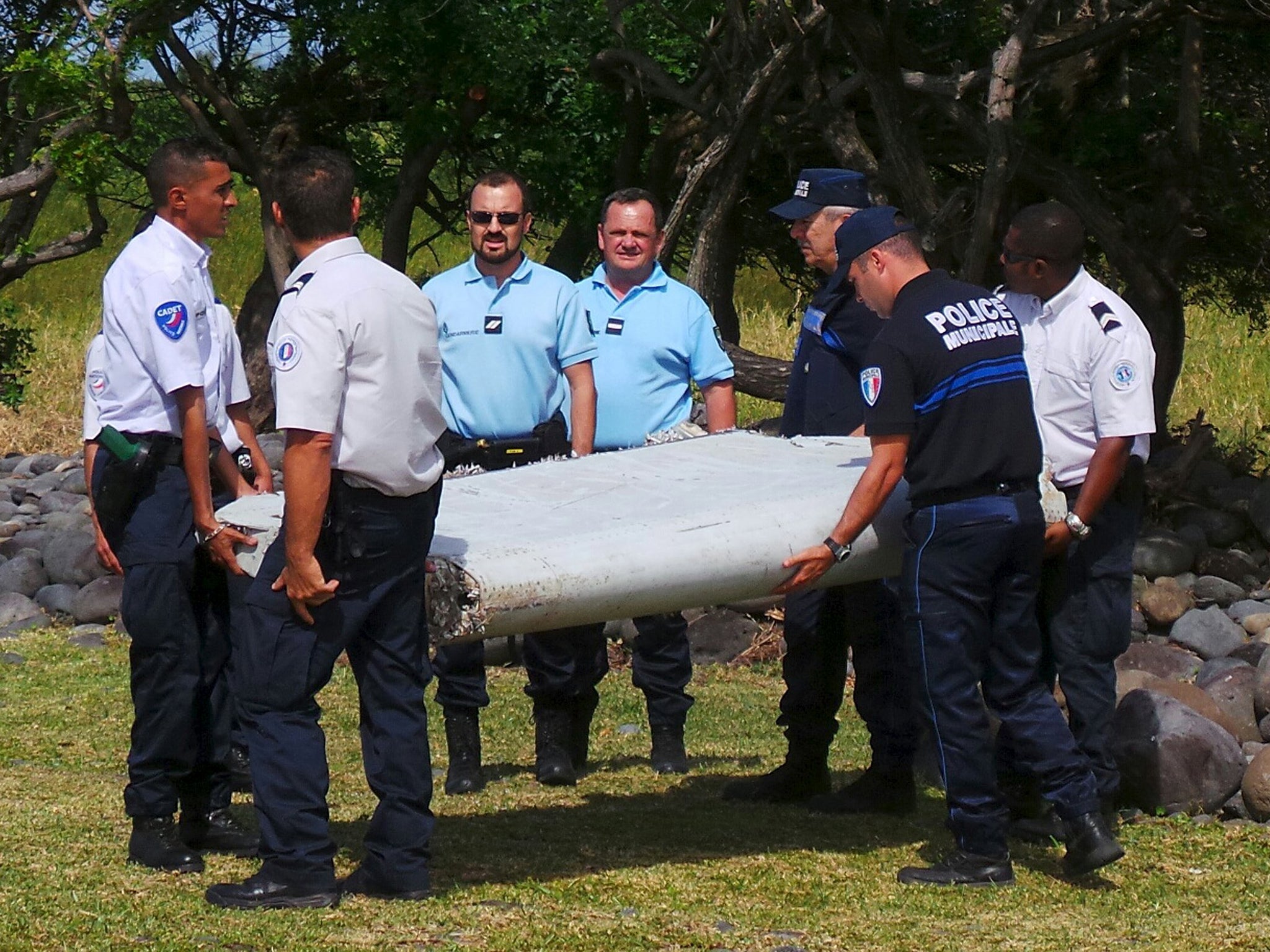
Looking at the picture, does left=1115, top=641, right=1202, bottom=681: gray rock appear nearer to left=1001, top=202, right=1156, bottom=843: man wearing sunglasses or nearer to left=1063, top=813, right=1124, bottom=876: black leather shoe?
left=1001, top=202, right=1156, bottom=843: man wearing sunglasses

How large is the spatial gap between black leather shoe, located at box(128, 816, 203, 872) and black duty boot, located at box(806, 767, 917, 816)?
1.98 metres

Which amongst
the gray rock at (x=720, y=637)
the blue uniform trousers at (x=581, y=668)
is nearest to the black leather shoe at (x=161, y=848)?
the blue uniform trousers at (x=581, y=668)

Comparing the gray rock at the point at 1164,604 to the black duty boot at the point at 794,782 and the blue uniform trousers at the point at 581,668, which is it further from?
the black duty boot at the point at 794,782

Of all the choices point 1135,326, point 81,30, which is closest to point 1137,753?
point 1135,326

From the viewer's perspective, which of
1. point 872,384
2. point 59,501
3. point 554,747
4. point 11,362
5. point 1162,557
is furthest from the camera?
point 11,362

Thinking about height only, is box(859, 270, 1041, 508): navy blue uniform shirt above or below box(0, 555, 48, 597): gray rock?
above

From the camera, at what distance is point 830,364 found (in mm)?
5742

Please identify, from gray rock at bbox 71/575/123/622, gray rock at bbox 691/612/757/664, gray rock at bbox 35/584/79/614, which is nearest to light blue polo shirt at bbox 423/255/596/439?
gray rock at bbox 691/612/757/664

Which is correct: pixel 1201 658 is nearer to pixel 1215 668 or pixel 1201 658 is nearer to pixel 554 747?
pixel 1215 668

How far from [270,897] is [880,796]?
2.09 m

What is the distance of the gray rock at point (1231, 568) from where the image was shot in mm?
10148

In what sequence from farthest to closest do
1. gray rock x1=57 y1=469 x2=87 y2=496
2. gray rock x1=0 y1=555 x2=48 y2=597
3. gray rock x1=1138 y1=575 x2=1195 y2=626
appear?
1. gray rock x1=57 y1=469 x2=87 y2=496
2. gray rock x1=0 y1=555 x2=48 y2=597
3. gray rock x1=1138 y1=575 x2=1195 y2=626

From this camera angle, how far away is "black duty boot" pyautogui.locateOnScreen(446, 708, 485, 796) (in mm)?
6086

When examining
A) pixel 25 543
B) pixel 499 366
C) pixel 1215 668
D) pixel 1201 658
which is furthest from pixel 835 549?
pixel 25 543
